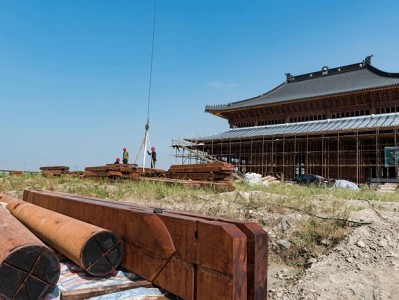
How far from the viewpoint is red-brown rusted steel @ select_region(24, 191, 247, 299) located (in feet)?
7.56

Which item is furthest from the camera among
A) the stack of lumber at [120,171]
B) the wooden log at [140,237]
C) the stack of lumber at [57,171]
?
the stack of lumber at [57,171]

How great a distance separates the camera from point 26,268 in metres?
2.46

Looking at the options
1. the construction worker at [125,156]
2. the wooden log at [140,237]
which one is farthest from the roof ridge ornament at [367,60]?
the wooden log at [140,237]

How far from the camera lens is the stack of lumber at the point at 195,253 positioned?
2336 mm

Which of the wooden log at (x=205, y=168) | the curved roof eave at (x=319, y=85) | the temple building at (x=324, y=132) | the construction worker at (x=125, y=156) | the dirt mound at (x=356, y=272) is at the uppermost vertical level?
the curved roof eave at (x=319, y=85)

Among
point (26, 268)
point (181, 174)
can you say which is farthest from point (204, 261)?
point (181, 174)

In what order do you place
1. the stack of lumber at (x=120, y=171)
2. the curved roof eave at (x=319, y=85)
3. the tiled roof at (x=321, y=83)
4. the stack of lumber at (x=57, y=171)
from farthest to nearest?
1. the tiled roof at (x=321, y=83)
2. the curved roof eave at (x=319, y=85)
3. the stack of lumber at (x=57, y=171)
4. the stack of lumber at (x=120, y=171)

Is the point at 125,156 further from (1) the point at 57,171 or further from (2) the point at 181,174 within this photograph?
(2) the point at 181,174

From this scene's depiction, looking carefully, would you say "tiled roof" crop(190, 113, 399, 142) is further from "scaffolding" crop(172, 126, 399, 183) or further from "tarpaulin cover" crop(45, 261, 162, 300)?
"tarpaulin cover" crop(45, 261, 162, 300)

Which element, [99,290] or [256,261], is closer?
[256,261]

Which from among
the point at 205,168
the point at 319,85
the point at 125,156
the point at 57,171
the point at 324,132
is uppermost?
the point at 319,85

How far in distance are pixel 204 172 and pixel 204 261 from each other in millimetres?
8909

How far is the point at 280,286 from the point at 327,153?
19.5 metres

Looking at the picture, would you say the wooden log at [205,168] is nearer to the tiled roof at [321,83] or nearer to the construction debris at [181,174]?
the construction debris at [181,174]
